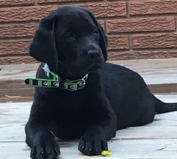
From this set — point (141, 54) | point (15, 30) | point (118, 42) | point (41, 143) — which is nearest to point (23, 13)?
point (15, 30)

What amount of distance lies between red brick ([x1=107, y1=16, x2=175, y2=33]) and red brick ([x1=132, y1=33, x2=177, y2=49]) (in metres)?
0.10

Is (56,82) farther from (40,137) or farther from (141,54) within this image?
(141,54)

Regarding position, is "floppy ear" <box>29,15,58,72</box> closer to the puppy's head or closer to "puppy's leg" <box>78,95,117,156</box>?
the puppy's head

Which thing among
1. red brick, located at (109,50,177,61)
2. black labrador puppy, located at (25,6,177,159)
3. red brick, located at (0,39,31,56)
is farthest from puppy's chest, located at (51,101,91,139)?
red brick, located at (0,39,31,56)

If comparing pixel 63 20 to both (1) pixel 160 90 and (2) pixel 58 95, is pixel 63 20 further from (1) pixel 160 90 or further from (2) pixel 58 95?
(1) pixel 160 90

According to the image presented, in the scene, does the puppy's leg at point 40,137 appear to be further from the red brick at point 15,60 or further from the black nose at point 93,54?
the red brick at point 15,60

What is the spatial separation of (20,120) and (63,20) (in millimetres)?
1420

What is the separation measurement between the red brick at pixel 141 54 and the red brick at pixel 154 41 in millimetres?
80

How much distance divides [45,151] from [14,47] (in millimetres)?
6364

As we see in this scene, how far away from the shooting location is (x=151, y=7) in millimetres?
9031

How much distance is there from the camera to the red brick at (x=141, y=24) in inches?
356

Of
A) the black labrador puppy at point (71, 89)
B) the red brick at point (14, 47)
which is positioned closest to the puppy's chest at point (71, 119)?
the black labrador puppy at point (71, 89)

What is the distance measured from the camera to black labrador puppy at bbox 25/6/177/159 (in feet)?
10.6

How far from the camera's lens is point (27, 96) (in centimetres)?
593
